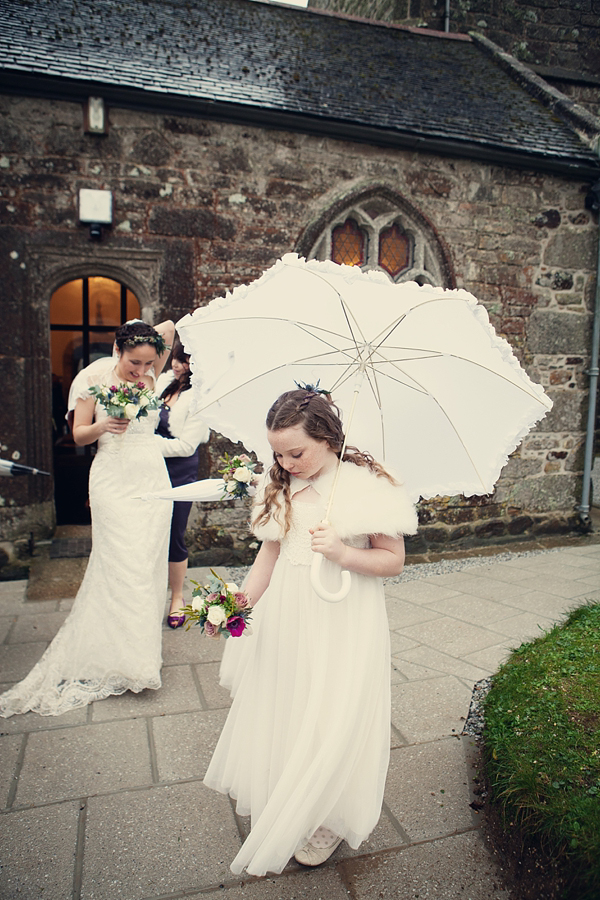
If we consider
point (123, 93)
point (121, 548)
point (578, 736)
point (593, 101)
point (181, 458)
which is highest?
point (593, 101)

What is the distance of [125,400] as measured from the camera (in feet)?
12.2

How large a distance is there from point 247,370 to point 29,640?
3008 millimetres

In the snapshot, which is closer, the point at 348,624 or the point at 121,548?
the point at 348,624

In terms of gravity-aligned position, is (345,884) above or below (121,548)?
below

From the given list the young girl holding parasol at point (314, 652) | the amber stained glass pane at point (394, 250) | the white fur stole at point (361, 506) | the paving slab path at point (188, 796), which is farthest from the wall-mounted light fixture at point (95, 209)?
the white fur stole at point (361, 506)

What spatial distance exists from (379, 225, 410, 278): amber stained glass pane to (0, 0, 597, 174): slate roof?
0.94 metres

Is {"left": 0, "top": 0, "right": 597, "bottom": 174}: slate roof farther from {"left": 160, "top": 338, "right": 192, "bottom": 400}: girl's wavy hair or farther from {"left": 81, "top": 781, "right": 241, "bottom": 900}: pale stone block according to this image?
{"left": 81, "top": 781, "right": 241, "bottom": 900}: pale stone block

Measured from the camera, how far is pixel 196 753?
3.16 m

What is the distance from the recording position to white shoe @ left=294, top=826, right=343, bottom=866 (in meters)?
2.40

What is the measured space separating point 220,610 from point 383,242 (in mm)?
5892

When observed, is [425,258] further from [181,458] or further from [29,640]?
[29,640]

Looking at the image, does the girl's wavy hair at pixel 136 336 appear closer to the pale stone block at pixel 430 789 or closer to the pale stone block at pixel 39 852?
the pale stone block at pixel 39 852

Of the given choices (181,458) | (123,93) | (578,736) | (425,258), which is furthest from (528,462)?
(123,93)

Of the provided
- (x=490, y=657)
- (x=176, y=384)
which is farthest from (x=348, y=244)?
(x=490, y=657)
